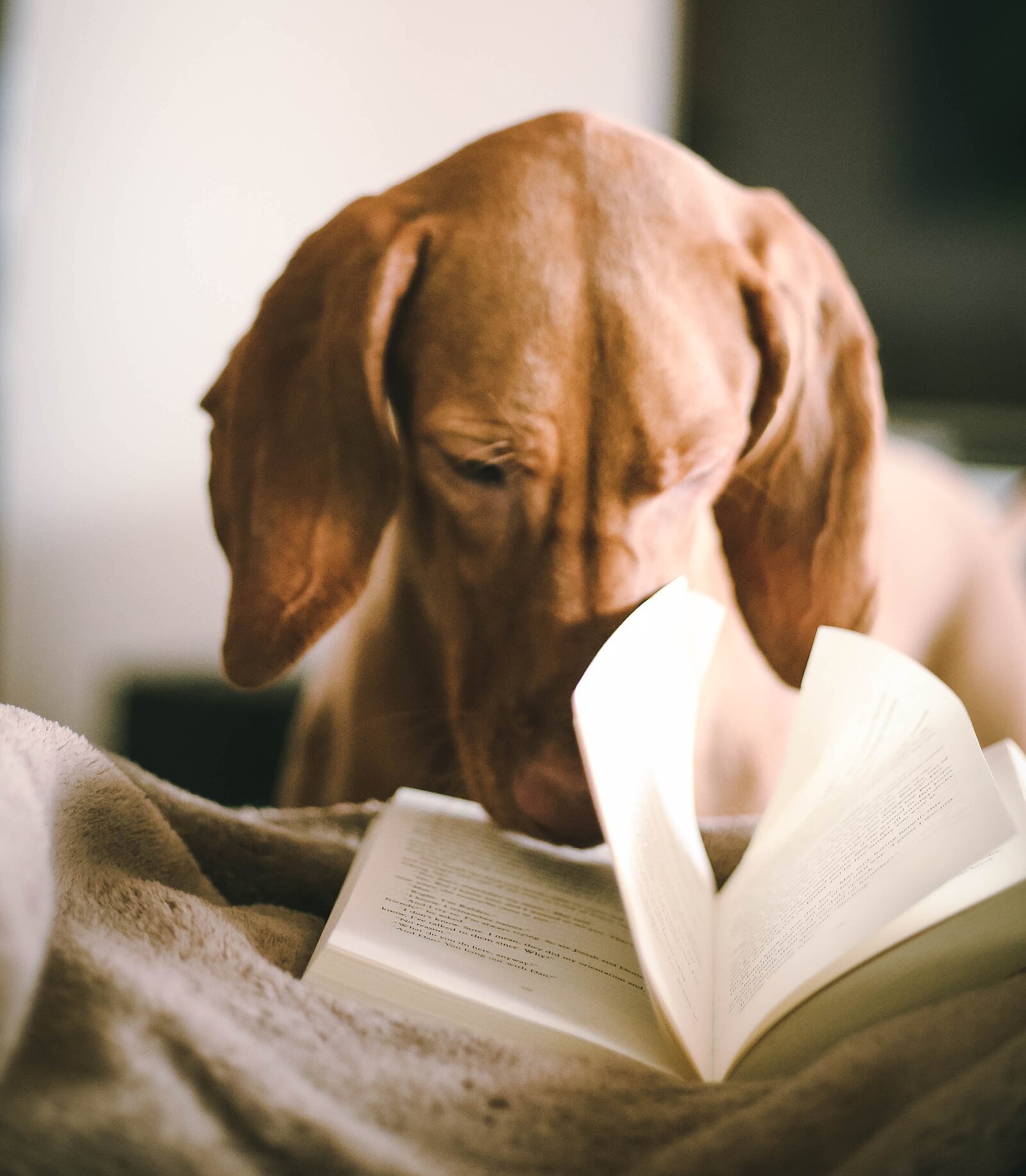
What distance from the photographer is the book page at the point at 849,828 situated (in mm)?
526

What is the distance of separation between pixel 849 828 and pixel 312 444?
1.81 feet

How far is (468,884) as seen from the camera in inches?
27.0

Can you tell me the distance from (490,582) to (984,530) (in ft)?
3.44

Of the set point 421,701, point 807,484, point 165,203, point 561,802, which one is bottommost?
point 421,701

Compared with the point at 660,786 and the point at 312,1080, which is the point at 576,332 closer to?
the point at 660,786

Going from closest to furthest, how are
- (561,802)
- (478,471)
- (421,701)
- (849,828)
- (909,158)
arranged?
Answer: (849,828) < (561,802) < (478,471) < (421,701) < (909,158)

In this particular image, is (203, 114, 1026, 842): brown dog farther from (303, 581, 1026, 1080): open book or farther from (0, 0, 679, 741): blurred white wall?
(0, 0, 679, 741): blurred white wall

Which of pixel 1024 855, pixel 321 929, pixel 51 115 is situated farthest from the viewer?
pixel 51 115

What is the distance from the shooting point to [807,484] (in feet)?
3.16

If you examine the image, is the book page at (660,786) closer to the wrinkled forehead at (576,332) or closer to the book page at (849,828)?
the book page at (849,828)

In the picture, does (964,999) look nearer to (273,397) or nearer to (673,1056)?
(673,1056)

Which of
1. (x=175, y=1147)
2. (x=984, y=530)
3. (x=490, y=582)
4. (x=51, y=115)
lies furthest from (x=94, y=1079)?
(x=51, y=115)

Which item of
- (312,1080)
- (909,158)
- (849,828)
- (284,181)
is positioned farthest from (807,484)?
(284,181)

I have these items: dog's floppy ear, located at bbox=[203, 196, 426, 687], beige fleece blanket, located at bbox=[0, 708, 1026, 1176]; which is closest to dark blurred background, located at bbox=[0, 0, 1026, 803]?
dog's floppy ear, located at bbox=[203, 196, 426, 687]
